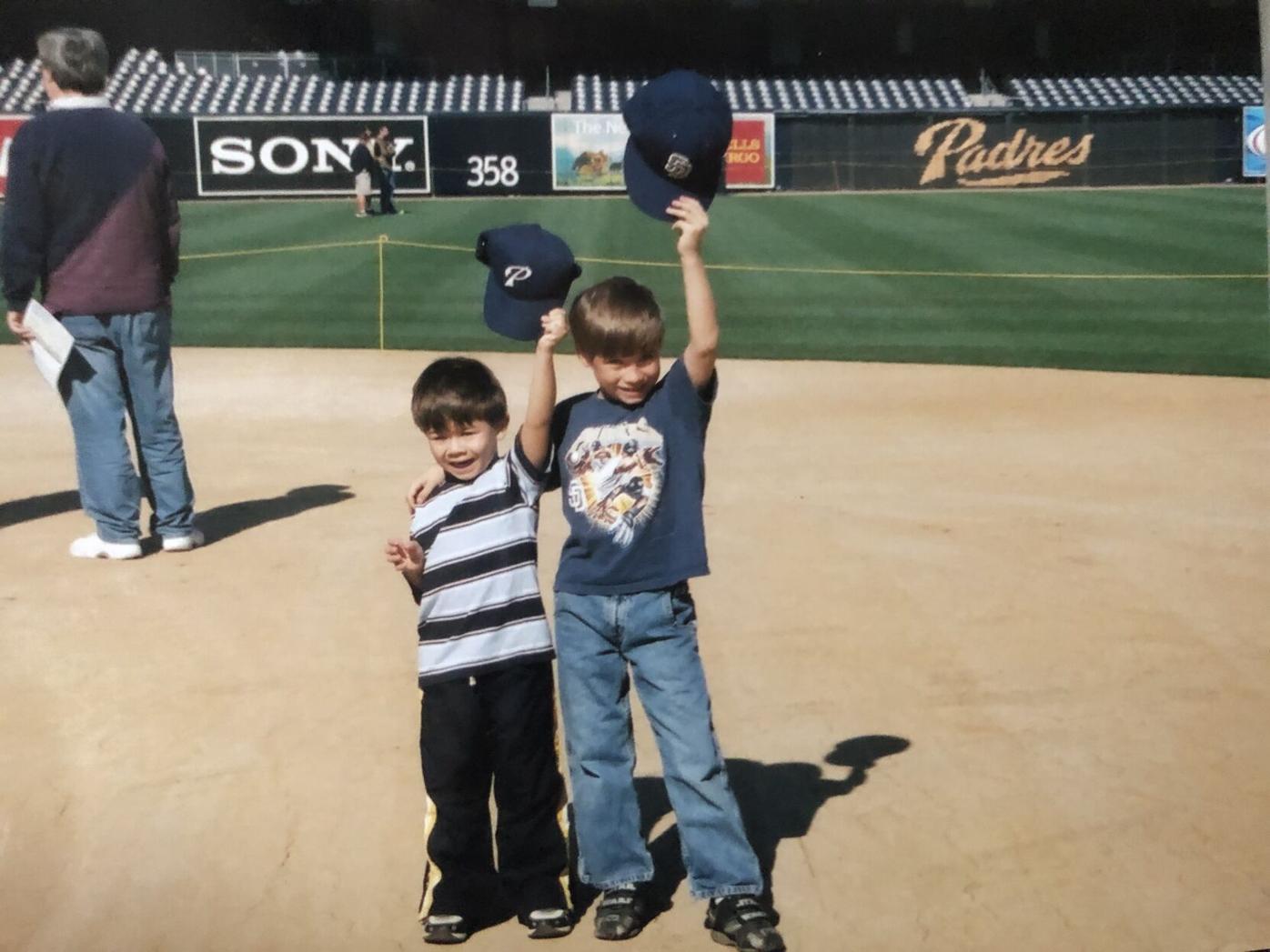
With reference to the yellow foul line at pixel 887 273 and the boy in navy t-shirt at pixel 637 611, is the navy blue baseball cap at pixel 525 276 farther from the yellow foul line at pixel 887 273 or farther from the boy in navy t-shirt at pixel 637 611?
the yellow foul line at pixel 887 273

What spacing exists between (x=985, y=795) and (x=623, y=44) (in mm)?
43049

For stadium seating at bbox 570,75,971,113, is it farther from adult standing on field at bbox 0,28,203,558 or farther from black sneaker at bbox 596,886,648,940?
black sneaker at bbox 596,886,648,940

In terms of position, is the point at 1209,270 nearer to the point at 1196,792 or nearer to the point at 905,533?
the point at 905,533

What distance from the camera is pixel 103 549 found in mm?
7570

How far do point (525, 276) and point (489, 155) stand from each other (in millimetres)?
34202

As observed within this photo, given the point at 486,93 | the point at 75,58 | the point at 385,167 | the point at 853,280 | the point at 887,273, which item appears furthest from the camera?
the point at 486,93

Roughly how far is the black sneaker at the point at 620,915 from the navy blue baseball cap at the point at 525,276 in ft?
4.57

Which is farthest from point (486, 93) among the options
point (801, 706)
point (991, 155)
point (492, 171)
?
point (801, 706)

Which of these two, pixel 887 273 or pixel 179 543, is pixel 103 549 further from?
pixel 887 273

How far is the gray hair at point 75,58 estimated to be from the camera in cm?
709

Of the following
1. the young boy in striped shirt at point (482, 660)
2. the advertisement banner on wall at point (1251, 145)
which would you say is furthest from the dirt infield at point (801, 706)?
the advertisement banner on wall at point (1251, 145)

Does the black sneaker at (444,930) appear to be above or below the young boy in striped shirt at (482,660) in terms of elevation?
below

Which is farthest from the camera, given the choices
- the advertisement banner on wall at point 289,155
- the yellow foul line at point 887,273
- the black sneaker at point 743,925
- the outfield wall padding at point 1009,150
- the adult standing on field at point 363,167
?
the outfield wall padding at point 1009,150

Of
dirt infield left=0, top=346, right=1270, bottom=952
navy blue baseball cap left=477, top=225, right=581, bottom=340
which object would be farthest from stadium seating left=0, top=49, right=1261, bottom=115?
navy blue baseball cap left=477, top=225, right=581, bottom=340
